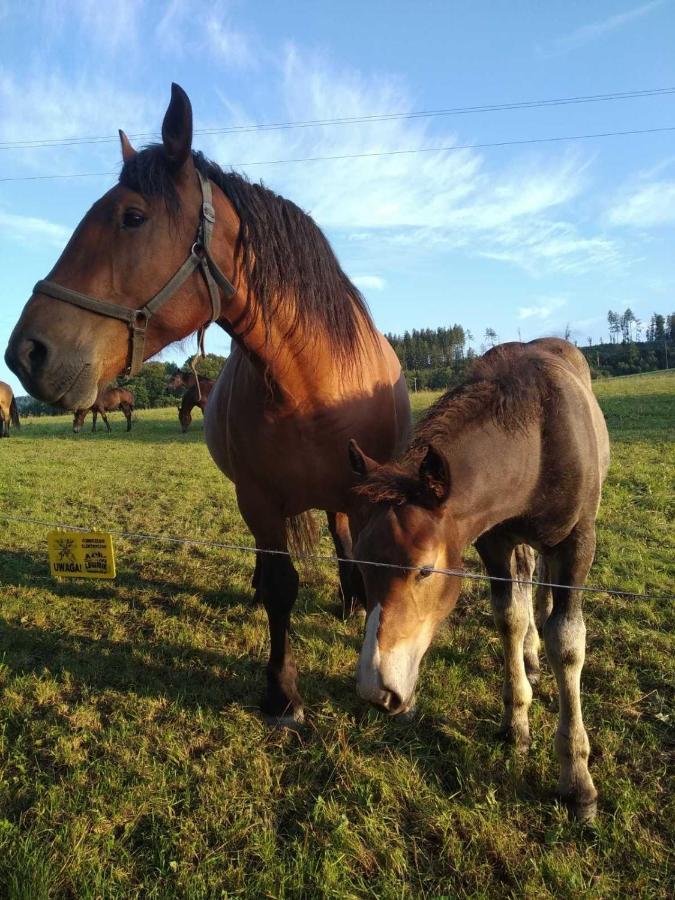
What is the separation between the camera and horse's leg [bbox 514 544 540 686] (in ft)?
10.7

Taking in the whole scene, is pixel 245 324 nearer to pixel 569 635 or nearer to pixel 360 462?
pixel 360 462

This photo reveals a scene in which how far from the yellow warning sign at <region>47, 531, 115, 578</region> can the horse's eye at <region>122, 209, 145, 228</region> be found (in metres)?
2.31

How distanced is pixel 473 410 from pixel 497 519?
0.49 m

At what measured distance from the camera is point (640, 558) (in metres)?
5.07

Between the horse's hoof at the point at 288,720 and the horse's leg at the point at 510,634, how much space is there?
1.09 meters

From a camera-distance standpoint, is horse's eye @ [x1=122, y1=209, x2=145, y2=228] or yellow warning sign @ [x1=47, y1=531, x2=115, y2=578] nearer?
horse's eye @ [x1=122, y1=209, x2=145, y2=228]

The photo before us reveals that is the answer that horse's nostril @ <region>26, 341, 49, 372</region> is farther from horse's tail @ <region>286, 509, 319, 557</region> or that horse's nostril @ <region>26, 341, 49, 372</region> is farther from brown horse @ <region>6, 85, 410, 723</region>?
horse's tail @ <region>286, 509, 319, 557</region>

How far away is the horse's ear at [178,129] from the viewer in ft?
6.45

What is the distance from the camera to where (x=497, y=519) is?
7.64 feet

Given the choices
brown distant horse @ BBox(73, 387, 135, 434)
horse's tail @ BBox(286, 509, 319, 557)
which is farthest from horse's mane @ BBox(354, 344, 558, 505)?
brown distant horse @ BBox(73, 387, 135, 434)

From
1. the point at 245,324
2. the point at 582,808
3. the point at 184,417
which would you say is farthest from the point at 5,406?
the point at 582,808

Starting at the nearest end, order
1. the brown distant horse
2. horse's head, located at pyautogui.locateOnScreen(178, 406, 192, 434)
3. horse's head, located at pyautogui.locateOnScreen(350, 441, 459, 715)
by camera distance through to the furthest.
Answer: horse's head, located at pyautogui.locateOnScreen(350, 441, 459, 715) → horse's head, located at pyautogui.locateOnScreen(178, 406, 192, 434) → the brown distant horse

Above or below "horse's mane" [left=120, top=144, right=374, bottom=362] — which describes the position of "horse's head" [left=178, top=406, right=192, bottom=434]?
below

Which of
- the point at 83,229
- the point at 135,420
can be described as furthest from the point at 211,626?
the point at 135,420
